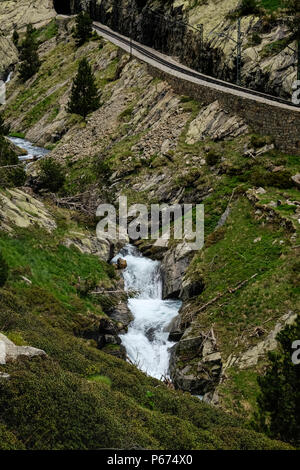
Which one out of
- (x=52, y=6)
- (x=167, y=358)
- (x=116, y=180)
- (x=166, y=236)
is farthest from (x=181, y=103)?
(x=52, y=6)

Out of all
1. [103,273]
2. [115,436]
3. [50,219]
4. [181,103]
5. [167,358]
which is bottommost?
[167,358]

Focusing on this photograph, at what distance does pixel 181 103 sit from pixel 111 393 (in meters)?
37.6

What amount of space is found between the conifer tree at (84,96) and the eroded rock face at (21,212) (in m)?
28.2

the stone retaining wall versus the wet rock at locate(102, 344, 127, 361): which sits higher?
the stone retaining wall

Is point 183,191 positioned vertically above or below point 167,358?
above

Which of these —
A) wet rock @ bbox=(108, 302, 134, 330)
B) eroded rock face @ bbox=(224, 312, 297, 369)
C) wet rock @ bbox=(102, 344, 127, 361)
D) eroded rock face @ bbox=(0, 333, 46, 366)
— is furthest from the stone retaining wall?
eroded rock face @ bbox=(0, 333, 46, 366)

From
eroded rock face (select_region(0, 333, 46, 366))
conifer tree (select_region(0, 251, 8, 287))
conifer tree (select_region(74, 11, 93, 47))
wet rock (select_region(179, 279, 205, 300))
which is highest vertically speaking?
conifer tree (select_region(74, 11, 93, 47))

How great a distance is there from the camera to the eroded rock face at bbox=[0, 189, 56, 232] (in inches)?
972

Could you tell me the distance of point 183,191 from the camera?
1367 inches

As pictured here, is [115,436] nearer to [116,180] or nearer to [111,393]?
[111,393]

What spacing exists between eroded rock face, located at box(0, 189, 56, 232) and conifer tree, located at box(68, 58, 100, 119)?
28248 millimetres

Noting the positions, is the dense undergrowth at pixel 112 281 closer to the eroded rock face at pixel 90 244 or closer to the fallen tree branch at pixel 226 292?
the fallen tree branch at pixel 226 292

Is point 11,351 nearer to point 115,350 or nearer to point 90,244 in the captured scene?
point 115,350

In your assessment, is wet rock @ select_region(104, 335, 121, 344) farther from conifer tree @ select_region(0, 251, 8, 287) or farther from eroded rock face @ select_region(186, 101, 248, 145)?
eroded rock face @ select_region(186, 101, 248, 145)
